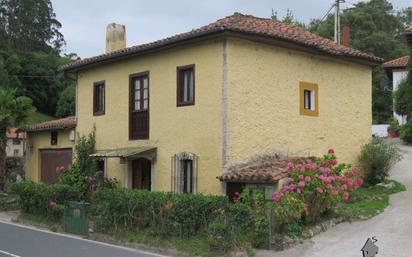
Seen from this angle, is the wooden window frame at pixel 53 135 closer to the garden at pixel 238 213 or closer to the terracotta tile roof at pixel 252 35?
the terracotta tile roof at pixel 252 35

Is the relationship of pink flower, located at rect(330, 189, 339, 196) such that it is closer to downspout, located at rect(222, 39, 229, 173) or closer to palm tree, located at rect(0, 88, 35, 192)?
downspout, located at rect(222, 39, 229, 173)

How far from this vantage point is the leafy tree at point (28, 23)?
271 ft

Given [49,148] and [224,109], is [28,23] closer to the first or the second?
[49,148]

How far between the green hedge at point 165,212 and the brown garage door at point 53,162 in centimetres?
822

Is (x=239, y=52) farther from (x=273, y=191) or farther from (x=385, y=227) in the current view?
(x=385, y=227)

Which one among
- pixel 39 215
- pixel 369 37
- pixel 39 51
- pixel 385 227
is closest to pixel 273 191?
pixel 385 227

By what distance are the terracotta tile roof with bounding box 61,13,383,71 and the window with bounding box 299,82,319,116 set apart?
1.21 metres

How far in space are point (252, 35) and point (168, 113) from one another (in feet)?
12.7

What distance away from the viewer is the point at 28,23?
3359 inches

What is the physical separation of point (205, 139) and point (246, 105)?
1.60 meters

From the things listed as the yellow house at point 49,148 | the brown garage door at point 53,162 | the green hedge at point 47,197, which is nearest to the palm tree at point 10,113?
the yellow house at point 49,148

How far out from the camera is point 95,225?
16891mm

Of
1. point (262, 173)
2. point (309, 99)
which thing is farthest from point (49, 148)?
point (262, 173)

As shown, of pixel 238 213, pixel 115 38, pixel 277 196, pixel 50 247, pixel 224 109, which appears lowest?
pixel 50 247
